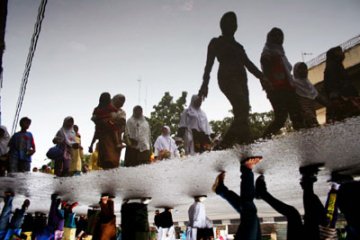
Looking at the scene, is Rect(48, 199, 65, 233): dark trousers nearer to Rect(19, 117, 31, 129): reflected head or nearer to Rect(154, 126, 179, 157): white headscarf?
Rect(19, 117, 31, 129): reflected head

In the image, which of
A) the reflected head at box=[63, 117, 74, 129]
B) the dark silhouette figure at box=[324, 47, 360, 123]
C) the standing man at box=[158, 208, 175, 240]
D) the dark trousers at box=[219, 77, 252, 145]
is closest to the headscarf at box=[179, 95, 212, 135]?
the dark trousers at box=[219, 77, 252, 145]

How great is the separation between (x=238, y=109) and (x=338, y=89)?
1.38 m

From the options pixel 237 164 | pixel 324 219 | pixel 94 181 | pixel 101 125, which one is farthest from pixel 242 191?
pixel 94 181

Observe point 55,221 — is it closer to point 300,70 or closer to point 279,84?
point 279,84

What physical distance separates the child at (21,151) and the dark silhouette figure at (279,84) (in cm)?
587

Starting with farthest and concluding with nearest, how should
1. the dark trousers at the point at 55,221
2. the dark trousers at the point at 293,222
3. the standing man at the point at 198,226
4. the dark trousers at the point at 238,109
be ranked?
1. the dark trousers at the point at 55,221
2. the standing man at the point at 198,226
3. the dark trousers at the point at 293,222
4. the dark trousers at the point at 238,109

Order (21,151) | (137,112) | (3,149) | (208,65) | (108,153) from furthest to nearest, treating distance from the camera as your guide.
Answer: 1. (3,149)
2. (21,151)
3. (137,112)
4. (108,153)
5. (208,65)

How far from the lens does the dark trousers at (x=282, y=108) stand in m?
4.07

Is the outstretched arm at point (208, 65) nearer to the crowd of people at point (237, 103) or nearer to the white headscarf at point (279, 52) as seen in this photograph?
the crowd of people at point (237, 103)

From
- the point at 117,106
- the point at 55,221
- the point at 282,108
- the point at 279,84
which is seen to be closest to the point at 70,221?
the point at 55,221

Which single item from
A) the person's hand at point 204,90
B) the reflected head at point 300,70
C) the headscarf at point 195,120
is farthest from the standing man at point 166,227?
the reflected head at point 300,70

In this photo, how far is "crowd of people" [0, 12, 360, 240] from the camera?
13.3ft

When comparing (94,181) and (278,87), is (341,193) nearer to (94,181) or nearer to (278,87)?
(278,87)

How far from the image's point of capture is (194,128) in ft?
18.7
